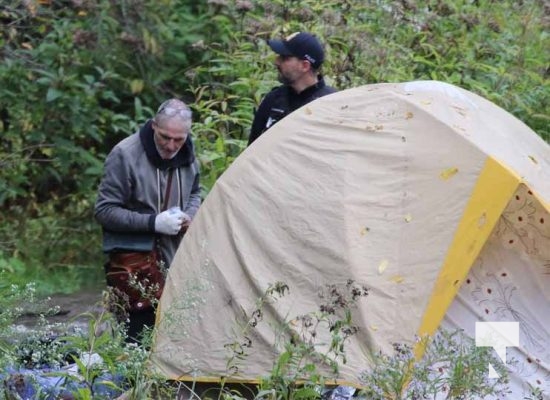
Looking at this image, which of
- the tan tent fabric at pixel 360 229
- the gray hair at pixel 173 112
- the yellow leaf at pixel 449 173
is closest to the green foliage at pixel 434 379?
the tan tent fabric at pixel 360 229

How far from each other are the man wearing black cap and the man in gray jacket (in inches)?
25.7

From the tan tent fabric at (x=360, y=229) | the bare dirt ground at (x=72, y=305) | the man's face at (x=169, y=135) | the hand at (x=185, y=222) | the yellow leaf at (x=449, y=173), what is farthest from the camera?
the bare dirt ground at (x=72, y=305)

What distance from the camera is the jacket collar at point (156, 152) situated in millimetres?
6168

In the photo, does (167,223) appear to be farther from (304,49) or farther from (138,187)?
(304,49)

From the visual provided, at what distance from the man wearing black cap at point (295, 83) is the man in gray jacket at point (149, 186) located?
653 mm

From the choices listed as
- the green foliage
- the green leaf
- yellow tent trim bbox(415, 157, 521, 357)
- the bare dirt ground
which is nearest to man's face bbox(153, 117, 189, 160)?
yellow tent trim bbox(415, 157, 521, 357)

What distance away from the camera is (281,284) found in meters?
5.20

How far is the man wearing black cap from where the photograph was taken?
265 inches

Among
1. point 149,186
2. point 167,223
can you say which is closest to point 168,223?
point 167,223

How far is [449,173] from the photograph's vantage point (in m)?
5.51

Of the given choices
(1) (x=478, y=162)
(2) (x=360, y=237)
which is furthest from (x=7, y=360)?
(1) (x=478, y=162)

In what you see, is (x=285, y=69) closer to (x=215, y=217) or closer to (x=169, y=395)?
(x=215, y=217)

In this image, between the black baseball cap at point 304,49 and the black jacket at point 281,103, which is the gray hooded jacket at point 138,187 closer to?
the black jacket at point 281,103

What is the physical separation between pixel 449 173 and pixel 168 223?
4.70 feet
